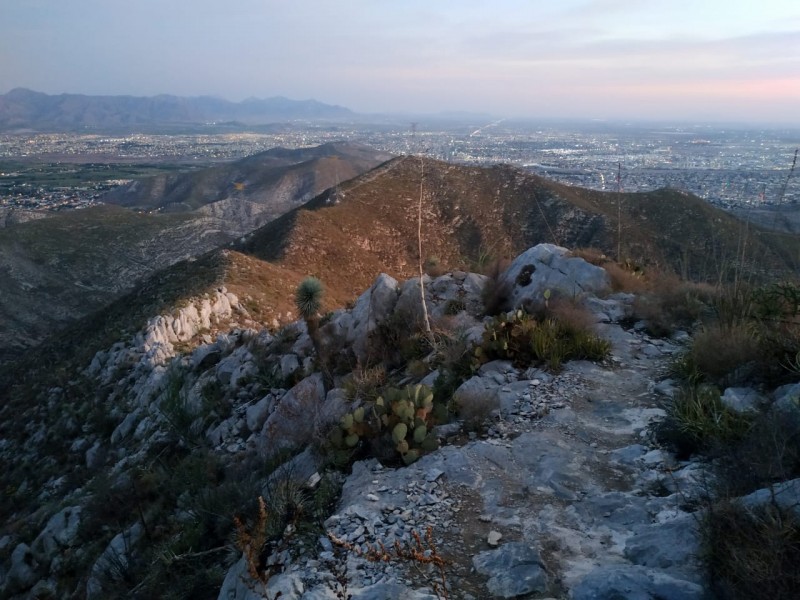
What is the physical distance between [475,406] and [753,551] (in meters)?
3.96

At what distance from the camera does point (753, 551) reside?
→ 3.23 meters

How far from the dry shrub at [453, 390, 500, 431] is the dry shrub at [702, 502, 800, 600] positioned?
330 centimetres

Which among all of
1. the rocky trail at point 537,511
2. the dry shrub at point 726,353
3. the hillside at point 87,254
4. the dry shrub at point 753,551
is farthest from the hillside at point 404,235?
the dry shrub at point 753,551

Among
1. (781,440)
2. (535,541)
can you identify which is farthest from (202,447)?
(781,440)

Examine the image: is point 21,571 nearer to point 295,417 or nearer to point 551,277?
point 295,417

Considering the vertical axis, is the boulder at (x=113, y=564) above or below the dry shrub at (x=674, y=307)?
below

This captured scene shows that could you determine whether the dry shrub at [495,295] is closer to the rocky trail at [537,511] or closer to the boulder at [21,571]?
the rocky trail at [537,511]

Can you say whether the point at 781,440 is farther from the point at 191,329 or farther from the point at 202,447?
the point at 191,329

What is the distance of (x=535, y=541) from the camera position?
465cm

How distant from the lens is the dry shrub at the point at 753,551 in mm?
3094

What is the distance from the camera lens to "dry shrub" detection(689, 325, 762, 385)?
6391 millimetres

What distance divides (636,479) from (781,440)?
58.1 inches

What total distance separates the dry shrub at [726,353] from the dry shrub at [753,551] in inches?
128

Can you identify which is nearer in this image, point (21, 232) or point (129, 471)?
point (129, 471)
